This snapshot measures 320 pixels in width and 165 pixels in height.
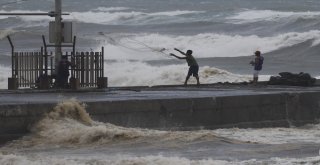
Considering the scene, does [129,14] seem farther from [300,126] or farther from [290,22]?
[300,126]

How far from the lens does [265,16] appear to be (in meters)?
65.6

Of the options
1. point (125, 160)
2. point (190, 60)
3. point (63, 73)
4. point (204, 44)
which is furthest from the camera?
point (204, 44)

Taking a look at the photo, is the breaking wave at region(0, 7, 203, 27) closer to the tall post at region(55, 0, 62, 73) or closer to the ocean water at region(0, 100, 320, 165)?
Answer: the tall post at region(55, 0, 62, 73)

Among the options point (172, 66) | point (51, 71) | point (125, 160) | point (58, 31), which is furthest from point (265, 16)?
point (125, 160)

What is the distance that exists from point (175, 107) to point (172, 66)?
18567 mm

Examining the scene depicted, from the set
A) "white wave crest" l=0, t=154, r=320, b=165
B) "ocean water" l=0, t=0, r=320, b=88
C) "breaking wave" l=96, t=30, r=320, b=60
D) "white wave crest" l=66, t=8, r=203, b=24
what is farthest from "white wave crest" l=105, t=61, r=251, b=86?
"white wave crest" l=66, t=8, r=203, b=24

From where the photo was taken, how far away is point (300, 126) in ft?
67.9

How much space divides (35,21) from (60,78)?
51.6m

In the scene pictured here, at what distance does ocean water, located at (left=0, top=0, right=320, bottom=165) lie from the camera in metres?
15.0

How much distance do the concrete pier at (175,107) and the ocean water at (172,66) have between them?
32cm

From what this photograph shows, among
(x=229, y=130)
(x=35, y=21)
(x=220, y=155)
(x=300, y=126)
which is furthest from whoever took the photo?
(x=35, y=21)

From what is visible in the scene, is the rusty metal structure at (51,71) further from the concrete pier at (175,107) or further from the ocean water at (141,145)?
the ocean water at (141,145)

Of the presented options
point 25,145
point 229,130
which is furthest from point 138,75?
point 25,145

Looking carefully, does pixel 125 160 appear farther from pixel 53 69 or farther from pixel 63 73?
pixel 53 69
